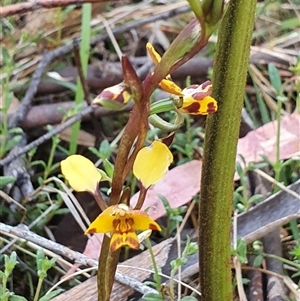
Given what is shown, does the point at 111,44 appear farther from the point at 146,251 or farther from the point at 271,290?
the point at 271,290

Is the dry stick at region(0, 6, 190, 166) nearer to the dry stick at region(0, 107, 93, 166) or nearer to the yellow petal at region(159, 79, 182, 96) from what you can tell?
the dry stick at region(0, 107, 93, 166)

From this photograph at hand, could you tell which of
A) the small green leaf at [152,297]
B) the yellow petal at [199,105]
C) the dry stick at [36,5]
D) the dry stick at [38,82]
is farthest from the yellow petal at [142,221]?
the dry stick at [38,82]

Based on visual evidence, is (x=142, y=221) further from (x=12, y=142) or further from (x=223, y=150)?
(x=12, y=142)

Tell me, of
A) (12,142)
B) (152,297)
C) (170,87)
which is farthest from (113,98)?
(12,142)

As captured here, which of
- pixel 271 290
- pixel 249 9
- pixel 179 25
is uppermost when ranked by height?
pixel 179 25

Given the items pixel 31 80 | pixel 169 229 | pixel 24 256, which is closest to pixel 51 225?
pixel 24 256
